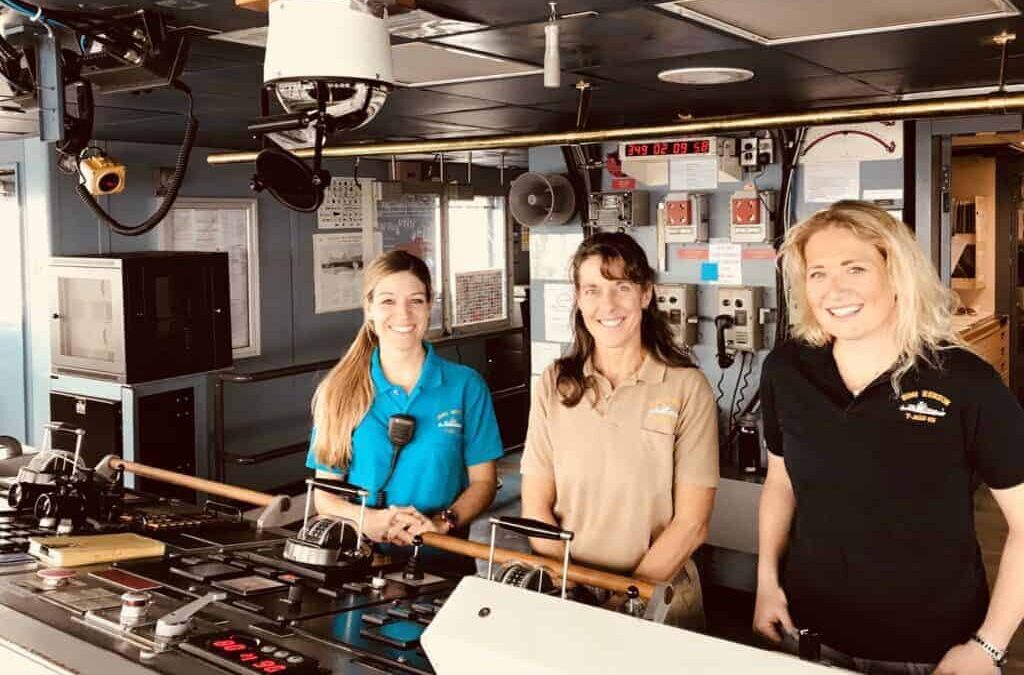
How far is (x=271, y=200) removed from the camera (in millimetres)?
7430

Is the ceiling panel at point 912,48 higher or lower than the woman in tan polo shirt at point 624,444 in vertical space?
higher

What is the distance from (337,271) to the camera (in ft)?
26.0

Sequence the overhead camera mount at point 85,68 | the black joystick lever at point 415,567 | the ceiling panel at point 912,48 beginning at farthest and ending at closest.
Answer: the ceiling panel at point 912,48 → the overhead camera mount at point 85,68 → the black joystick lever at point 415,567

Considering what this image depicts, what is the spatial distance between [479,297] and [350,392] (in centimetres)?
652

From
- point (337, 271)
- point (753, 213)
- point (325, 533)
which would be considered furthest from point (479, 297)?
point (325, 533)

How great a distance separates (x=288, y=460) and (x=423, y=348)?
4815 millimetres

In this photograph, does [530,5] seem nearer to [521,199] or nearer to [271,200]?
[521,199]

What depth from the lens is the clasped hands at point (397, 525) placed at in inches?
102

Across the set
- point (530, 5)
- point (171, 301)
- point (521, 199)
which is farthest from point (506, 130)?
point (530, 5)

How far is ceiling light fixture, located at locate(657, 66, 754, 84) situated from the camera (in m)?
4.01

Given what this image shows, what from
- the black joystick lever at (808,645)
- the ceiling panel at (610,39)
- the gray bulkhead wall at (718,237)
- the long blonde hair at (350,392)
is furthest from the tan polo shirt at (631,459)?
the gray bulkhead wall at (718,237)

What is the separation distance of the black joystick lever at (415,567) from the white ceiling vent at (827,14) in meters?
1.61

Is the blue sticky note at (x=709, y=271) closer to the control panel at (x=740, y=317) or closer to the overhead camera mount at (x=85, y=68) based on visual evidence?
the control panel at (x=740, y=317)

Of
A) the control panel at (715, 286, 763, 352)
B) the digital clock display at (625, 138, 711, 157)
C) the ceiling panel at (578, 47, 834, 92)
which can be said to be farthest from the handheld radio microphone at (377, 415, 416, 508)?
the digital clock display at (625, 138, 711, 157)
